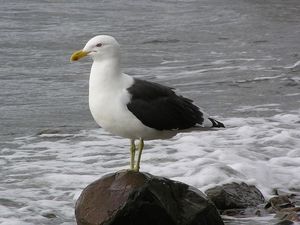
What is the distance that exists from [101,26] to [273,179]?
12.2 metres

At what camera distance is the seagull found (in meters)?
5.98

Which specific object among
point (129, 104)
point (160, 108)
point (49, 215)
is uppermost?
point (129, 104)

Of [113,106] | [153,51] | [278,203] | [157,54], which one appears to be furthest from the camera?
[153,51]

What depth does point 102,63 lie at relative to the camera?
6.19 meters

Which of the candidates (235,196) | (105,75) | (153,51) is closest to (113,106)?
(105,75)

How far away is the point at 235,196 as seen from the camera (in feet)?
23.8

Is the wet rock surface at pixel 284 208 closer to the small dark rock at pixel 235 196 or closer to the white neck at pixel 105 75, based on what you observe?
the small dark rock at pixel 235 196

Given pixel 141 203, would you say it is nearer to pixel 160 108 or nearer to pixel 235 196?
pixel 160 108

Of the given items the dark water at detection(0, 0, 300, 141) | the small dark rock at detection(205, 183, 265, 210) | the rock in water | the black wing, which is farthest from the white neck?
the dark water at detection(0, 0, 300, 141)

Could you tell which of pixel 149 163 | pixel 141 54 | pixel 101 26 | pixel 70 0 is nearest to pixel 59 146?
pixel 149 163

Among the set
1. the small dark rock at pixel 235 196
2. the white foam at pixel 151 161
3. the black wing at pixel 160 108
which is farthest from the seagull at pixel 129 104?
the white foam at pixel 151 161

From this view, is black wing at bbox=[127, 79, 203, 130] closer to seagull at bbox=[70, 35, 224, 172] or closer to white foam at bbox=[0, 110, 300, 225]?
seagull at bbox=[70, 35, 224, 172]

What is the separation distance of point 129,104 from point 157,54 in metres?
10.3

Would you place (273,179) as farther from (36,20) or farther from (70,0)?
(70,0)
